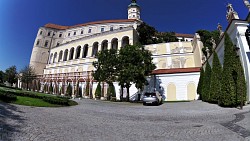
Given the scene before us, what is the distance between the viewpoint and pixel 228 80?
1356 centimetres

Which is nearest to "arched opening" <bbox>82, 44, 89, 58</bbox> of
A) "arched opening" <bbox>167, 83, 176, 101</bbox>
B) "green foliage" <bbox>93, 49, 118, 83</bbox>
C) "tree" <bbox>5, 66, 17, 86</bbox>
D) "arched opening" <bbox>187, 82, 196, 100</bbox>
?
"tree" <bbox>5, 66, 17, 86</bbox>

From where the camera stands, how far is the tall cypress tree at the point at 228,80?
514 inches

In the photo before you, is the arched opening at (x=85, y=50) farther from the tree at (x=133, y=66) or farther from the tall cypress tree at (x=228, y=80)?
the tall cypress tree at (x=228, y=80)

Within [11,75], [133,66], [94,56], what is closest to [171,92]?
[133,66]

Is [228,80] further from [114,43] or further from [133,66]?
[114,43]

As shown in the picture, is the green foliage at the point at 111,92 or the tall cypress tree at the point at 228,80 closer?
the tall cypress tree at the point at 228,80

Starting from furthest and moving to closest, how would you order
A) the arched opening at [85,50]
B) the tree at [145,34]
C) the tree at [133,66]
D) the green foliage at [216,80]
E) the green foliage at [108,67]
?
the arched opening at [85,50]
the tree at [145,34]
the green foliage at [108,67]
the tree at [133,66]
the green foliage at [216,80]

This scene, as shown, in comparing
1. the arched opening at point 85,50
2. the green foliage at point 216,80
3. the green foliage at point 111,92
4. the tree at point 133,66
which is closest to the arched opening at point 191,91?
the tree at point 133,66

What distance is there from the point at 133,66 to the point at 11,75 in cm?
5872

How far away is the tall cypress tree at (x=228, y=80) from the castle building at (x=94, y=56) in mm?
15424

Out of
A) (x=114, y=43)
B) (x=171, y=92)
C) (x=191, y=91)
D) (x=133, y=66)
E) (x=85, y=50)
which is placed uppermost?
(x=114, y=43)

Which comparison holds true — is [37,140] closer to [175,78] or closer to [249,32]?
[249,32]

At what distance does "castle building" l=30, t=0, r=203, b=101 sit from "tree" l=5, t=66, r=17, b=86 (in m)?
9.92

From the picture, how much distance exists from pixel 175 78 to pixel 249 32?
18845 millimetres
